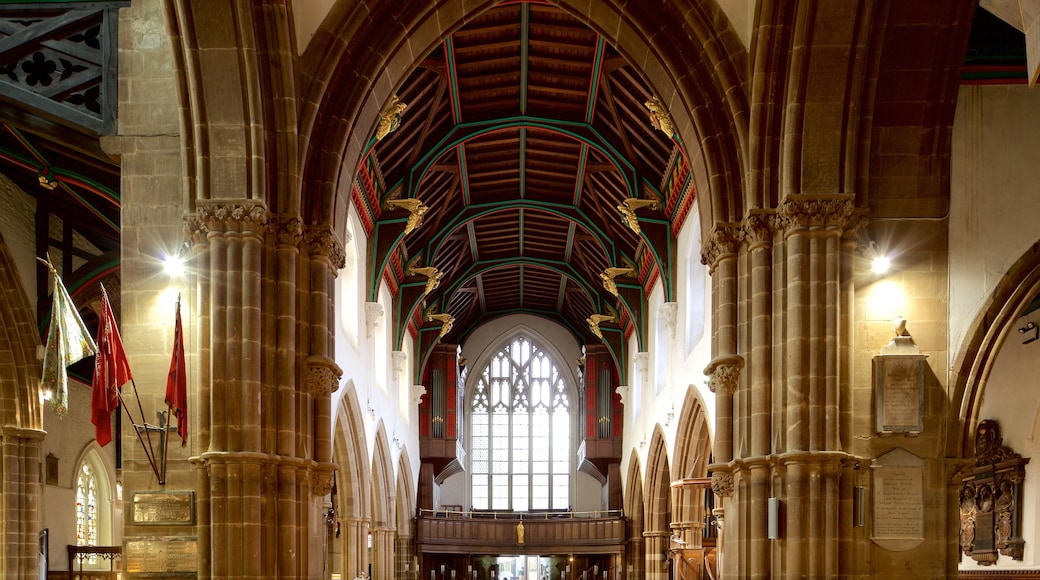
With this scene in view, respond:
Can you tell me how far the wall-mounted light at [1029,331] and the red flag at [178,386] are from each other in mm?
13214

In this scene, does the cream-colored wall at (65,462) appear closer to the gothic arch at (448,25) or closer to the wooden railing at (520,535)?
the wooden railing at (520,535)

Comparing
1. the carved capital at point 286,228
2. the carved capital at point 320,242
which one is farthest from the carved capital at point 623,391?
the carved capital at point 286,228

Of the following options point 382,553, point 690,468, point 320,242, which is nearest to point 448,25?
point 320,242

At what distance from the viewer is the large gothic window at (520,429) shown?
38.3 metres

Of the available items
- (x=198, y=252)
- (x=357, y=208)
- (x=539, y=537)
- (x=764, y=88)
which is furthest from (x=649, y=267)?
(x=198, y=252)

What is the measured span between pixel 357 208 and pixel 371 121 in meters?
6.99

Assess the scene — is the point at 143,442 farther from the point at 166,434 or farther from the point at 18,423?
the point at 18,423

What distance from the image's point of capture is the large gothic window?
38312mm

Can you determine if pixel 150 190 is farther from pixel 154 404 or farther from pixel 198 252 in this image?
pixel 154 404

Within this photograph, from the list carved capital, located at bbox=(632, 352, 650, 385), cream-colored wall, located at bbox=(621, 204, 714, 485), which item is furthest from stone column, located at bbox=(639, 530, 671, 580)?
carved capital, located at bbox=(632, 352, 650, 385)

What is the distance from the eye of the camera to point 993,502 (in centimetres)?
1866

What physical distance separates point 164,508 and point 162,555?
1.52 feet

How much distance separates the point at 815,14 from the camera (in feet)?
37.0

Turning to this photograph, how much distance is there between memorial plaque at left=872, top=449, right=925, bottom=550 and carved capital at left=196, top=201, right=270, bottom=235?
6.82 m
